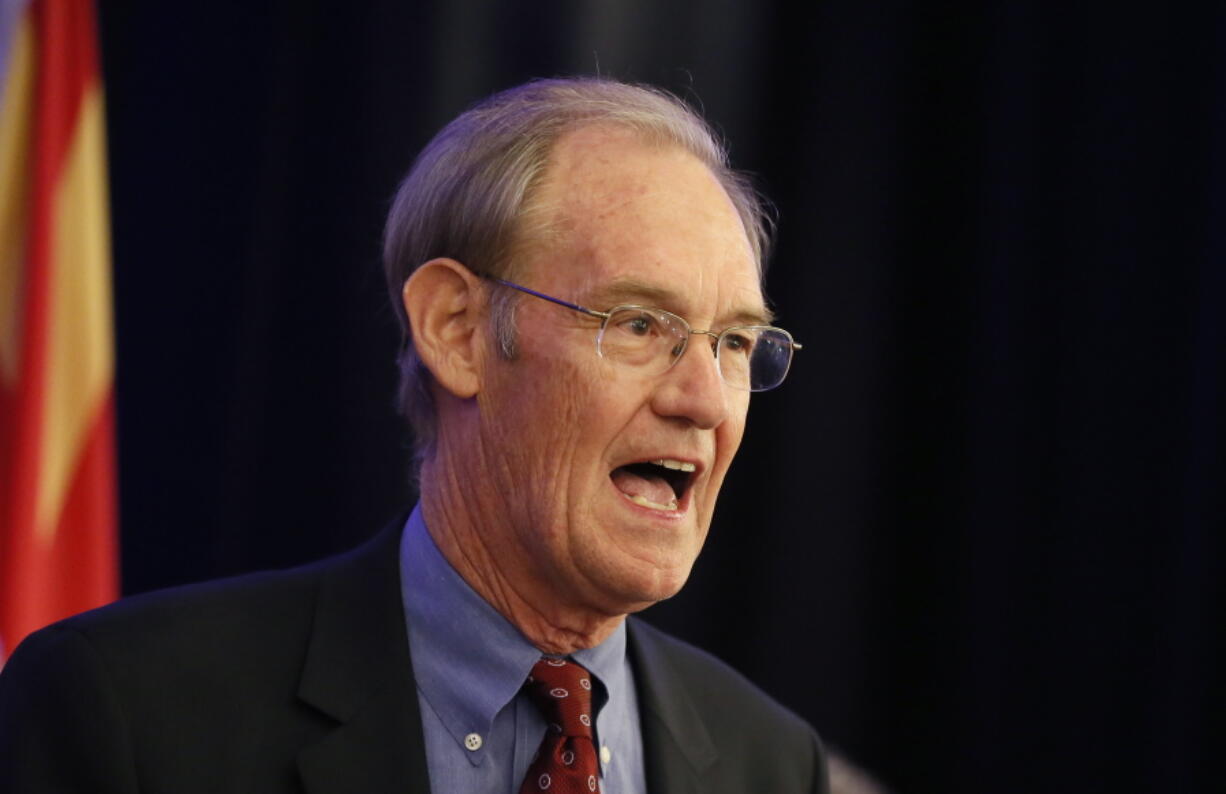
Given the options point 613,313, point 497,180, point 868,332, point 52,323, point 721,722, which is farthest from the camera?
point 868,332

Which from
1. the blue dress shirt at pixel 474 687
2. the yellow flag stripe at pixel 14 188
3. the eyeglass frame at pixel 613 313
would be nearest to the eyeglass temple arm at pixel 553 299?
the eyeglass frame at pixel 613 313

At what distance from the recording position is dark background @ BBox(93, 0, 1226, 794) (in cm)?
262

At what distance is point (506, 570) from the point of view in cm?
168

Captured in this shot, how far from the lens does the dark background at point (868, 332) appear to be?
8.61ft

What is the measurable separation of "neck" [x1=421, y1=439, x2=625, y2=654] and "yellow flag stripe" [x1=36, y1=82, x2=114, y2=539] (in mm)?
1095

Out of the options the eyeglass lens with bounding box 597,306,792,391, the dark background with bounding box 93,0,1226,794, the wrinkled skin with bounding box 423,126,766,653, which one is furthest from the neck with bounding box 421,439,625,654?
the dark background with bounding box 93,0,1226,794

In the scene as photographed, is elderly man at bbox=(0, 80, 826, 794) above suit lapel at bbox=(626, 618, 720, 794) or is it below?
above

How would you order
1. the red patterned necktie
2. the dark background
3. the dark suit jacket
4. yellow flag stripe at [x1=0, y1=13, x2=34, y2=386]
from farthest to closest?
the dark background < yellow flag stripe at [x1=0, y1=13, x2=34, y2=386] < the red patterned necktie < the dark suit jacket

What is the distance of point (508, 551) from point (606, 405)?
0.80ft

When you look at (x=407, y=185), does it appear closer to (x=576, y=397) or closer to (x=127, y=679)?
(x=576, y=397)

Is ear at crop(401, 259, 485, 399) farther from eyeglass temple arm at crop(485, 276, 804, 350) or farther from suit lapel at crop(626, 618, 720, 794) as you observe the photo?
suit lapel at crop(626, 618, 720, 794)

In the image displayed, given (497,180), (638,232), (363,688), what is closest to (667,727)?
(363,688)

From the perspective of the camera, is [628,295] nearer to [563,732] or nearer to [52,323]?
[563,732]

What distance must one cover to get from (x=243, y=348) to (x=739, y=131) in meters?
1.29
